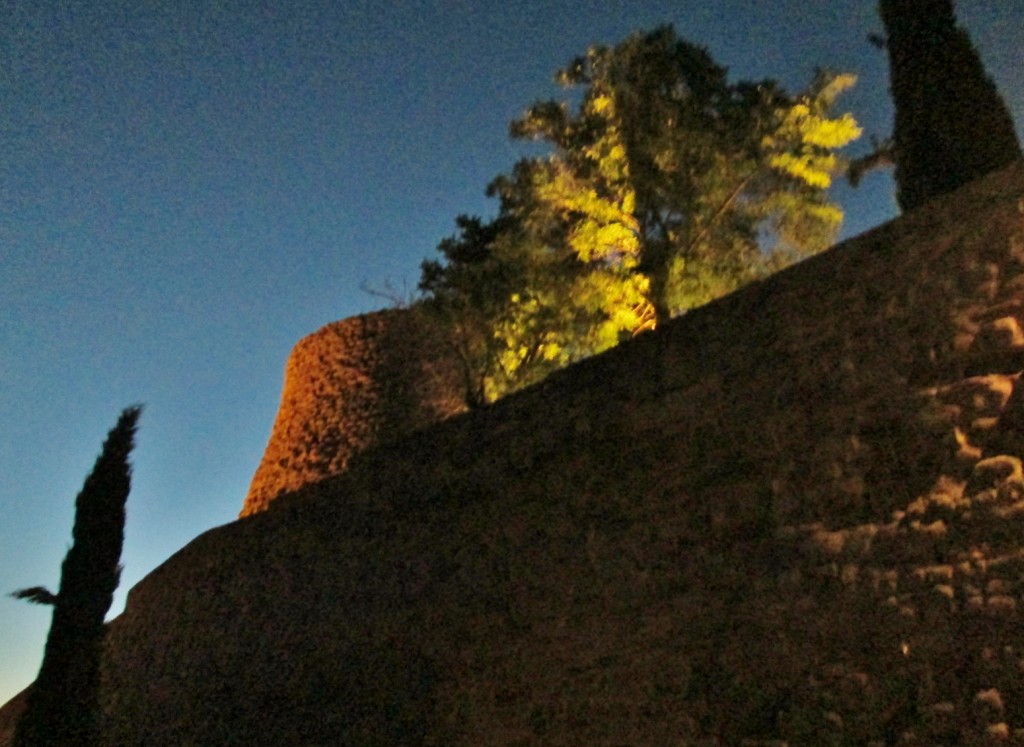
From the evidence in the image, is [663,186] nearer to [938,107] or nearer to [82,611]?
[938,107]

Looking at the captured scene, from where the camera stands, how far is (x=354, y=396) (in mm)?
11039

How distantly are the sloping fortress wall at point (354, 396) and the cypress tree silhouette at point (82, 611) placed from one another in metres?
2.58

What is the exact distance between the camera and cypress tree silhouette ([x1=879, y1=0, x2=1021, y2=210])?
256 inches

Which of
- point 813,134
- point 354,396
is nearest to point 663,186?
point 813,134

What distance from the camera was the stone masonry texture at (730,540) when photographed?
3.36 meters

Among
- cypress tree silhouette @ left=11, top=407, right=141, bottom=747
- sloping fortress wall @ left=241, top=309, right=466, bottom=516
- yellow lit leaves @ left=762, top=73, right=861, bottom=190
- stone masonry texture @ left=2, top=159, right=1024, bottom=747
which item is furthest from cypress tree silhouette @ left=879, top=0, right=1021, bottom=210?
cypress tree silhouette @ left=11, top=407, right=141, bottom=747

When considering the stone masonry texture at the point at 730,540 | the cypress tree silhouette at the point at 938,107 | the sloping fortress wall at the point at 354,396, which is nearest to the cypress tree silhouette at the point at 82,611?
the stone masonry texture at the point at 730,540

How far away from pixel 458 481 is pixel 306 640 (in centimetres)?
182

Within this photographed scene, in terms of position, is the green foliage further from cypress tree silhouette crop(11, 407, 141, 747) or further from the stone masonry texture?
cypress tree silhouette crop(11, 407, 141, 747)

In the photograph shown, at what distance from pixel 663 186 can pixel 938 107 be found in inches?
109

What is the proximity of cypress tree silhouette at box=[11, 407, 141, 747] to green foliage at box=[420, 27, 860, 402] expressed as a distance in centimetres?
478

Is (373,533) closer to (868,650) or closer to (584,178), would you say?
(868,650)

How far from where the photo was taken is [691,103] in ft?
28.8

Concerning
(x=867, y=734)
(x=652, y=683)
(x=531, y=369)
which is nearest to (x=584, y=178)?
(x=531, y=369)
